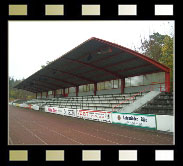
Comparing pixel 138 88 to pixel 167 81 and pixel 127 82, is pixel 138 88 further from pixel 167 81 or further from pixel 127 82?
pixel 167 81

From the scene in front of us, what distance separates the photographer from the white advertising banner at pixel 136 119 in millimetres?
11877

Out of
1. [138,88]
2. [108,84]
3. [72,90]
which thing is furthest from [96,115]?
[72,90]

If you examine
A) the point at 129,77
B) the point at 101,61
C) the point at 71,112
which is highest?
the point at 101,61

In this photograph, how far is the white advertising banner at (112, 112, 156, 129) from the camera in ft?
39.0

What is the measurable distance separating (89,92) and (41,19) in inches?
1037

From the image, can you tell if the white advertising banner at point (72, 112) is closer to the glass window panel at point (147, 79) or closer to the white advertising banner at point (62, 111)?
the white advertising banner at point (62, 111)

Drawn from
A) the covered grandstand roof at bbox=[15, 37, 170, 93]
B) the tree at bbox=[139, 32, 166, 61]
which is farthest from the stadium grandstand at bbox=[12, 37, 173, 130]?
the tree at bbox=[139, 32, 166, 61]

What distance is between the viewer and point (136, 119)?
13.0 meters

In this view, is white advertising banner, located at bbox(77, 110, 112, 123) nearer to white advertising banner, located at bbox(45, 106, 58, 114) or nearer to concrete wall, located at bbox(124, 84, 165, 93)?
concrete wall, located at bbox(124, 84, 165, 93)

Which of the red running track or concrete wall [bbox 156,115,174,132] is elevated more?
concrete wall [bbox 156,115,174,132]

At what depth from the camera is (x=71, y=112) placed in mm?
22875
